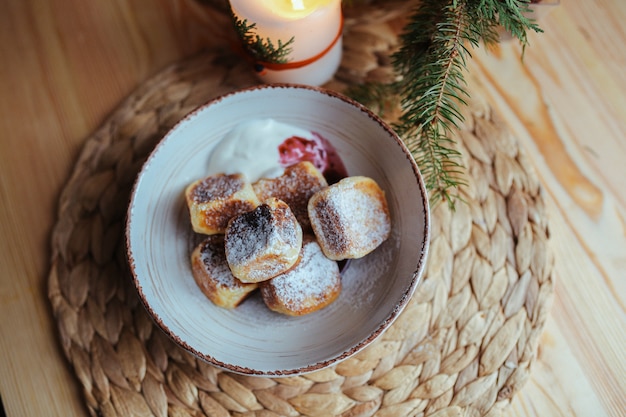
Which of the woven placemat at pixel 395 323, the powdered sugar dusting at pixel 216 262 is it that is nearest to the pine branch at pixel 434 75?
the woven placemat at pixel 395 323

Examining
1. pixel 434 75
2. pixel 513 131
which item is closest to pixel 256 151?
pixel 434 75

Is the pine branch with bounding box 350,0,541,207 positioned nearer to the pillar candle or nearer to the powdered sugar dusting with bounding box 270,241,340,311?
the pillar candle

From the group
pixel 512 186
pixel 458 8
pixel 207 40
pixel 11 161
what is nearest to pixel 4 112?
pixel 11 161

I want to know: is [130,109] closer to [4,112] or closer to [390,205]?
[4,112]

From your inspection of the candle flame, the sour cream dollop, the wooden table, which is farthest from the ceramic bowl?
the wooden table

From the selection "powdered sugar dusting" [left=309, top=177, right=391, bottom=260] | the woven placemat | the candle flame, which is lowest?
the woven placemat
